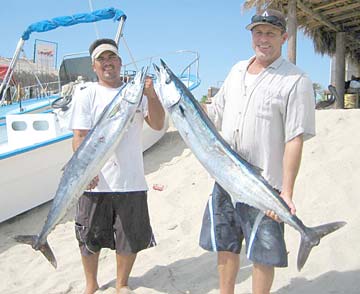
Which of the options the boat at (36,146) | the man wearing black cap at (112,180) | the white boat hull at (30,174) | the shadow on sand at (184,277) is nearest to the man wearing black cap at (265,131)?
the man wearing black cap at (112,180)

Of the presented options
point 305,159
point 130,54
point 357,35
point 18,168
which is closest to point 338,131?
point 305,159

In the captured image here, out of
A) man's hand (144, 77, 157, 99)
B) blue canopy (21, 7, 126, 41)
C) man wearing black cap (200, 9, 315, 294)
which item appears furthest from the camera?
blue canopy (21, 7, 126, 41)

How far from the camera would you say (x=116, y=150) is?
334 cm

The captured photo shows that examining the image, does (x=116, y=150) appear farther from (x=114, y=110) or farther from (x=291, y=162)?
(x=291, y=162)

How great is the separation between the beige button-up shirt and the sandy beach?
4.57ft

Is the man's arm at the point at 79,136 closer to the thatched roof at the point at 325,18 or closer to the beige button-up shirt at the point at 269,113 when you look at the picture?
the beige button-up shirt at the point at 269,113

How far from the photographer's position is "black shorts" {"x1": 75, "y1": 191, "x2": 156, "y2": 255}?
339 cm

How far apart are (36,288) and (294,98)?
3.21 m

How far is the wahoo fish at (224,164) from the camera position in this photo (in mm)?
2469

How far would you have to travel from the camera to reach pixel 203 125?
2693 mm

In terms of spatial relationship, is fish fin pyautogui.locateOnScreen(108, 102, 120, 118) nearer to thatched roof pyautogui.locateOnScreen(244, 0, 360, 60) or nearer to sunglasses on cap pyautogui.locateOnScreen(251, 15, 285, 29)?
sunglasses on cap pyautogui.locateOnScreen(251, 15, 285, 29)

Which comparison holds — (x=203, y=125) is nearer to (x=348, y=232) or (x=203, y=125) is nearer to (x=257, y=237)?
(x=257, y=237)

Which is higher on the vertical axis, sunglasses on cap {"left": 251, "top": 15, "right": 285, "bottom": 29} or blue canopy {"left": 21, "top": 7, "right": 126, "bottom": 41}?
blue canopy {"left": 21, "top": 7, "right": 126, "bottom": 41}

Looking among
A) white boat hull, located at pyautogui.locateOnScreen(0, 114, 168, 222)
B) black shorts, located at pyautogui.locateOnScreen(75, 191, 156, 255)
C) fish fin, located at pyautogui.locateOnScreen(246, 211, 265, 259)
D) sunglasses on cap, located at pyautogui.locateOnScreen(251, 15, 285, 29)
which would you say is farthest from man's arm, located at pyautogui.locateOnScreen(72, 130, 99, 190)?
white boat hull, located at pyautogui.locateOnScreen(0, 114, 168, 222)
